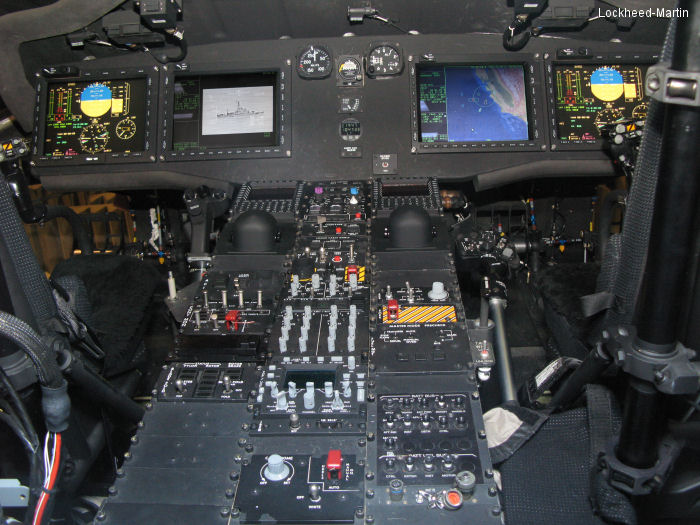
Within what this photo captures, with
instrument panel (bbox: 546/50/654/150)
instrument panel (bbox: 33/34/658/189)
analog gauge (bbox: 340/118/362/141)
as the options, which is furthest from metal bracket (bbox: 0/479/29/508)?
instrument panel (bbox: 546/50/654/150)

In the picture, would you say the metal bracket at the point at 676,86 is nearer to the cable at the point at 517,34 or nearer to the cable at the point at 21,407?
the cable at the point at 21,407

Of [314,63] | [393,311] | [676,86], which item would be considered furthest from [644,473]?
[314,63]

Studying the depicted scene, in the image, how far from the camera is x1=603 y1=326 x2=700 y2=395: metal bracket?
4.42ft

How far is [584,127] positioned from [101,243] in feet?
10.5

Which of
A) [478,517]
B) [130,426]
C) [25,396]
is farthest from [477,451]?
[130,426]

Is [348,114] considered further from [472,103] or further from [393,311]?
[393,311]

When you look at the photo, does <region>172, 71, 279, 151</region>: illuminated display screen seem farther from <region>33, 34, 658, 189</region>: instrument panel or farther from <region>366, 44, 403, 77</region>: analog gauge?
<region>366, 44, 403, 77</region>: analog gauge

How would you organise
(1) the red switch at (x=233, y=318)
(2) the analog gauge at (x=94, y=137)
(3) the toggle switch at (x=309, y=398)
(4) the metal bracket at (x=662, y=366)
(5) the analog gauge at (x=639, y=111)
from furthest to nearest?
1. (2) the analog gauge at (x=94, y=137)
2. (5) the analog gauge at (x=639, y=111)
3. (1) the red switch at (x=233, y=318)
4. (3) the toggle switch at (x=309, y=398)
5. (4) the metal bracket at (x=662, y=366)

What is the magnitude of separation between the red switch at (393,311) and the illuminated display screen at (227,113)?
1.63 meters

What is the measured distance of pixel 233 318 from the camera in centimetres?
238

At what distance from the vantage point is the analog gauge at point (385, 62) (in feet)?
12.0

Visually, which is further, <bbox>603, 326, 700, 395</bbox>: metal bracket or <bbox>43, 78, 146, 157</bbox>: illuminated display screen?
<bbox>43, 78, 146, 157</bbox>: illuminated display screen

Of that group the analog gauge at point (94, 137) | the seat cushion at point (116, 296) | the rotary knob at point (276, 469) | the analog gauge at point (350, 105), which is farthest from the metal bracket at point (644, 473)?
the analog gauge at point (94, 137)

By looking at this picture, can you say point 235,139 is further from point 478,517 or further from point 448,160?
point 478,517
